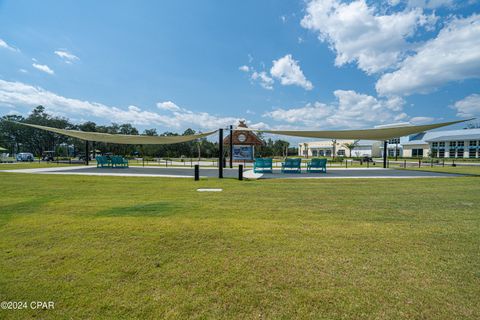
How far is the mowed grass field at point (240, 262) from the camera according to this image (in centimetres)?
200

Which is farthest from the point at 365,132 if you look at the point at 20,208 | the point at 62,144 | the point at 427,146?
the point at 62,144

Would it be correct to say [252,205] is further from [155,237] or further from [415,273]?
[415,273]

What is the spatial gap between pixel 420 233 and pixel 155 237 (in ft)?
14.3

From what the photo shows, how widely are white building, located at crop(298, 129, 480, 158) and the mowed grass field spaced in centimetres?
6230

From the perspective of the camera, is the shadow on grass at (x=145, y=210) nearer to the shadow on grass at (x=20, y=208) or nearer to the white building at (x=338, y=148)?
the shadow on grass at (x=20, y=208)

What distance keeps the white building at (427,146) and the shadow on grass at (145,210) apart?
6560 cm

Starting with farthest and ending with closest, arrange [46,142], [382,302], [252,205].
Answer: [46,142] → [252,205] → [382,302]

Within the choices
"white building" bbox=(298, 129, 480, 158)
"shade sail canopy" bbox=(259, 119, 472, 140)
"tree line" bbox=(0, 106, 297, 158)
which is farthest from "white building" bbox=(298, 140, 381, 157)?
"shade sail canopy" bbox=(259, 119, 472, 140)

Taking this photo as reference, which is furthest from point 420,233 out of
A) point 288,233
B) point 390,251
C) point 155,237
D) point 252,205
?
point 155,237

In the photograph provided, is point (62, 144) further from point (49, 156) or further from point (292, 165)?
point (292, 165)

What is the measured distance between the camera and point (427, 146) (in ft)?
191

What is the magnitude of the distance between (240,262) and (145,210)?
3.26 m

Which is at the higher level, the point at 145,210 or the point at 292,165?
the point at 292,165

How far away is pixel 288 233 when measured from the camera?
12.4 feet
